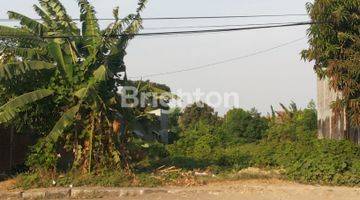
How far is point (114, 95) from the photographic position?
566 inches

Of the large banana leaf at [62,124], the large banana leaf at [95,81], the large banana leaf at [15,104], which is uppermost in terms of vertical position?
the large banana leaf at [95,81]

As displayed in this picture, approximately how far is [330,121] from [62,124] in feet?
32.6

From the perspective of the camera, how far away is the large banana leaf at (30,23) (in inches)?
552

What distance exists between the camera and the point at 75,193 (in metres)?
12.6

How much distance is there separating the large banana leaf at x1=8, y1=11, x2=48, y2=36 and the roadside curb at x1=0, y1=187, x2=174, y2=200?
415 cm

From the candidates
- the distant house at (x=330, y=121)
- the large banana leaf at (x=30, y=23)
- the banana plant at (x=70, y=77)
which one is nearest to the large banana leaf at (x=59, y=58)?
the banana plant at (x=70, y=77)

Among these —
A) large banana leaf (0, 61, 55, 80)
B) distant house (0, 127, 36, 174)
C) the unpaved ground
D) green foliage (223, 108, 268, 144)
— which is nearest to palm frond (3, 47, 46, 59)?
large banana leaf (0, 61, 55, 80)

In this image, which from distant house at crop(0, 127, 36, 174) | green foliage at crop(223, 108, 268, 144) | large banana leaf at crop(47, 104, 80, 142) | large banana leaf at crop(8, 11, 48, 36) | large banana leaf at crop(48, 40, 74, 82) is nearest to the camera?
large banana leaf at crop(47, 104, 80, 142)

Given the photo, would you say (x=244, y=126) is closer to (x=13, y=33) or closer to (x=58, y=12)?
(x=58, y=12)

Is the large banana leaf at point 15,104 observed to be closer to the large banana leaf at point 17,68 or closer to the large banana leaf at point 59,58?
the large banana leaf at point 17,68

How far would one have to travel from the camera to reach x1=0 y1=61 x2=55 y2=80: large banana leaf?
41.6 feet

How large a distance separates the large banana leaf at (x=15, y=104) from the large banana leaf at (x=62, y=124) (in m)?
0.77

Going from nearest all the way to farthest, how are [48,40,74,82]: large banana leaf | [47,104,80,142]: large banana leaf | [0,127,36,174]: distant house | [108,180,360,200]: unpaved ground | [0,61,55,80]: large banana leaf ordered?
[108,180,360,200]: unpaved ground
[0,61,55,80]: large banana leaf
[47,104,80,142]: large banana leaf
[48,40,74,82]: large banana leaf
[0,127,36,174]: distant house

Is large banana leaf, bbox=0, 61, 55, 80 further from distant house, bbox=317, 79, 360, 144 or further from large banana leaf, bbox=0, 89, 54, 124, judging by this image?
distant house, bbox=317, 79, 360, 144
